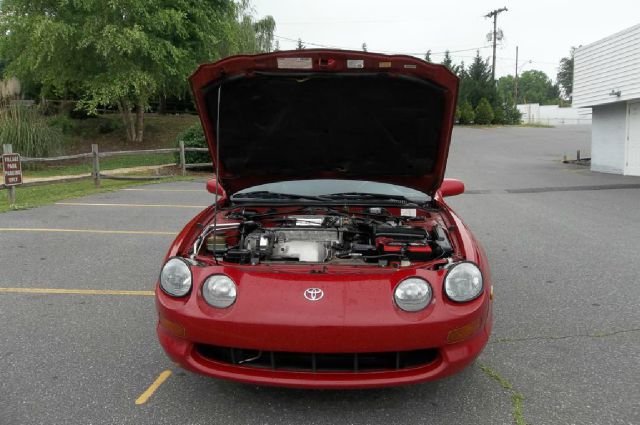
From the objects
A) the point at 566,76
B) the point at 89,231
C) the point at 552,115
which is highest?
the point at 566,76

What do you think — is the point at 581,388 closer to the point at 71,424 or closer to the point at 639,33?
the point at 71,424

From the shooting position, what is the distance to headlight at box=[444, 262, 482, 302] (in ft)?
8.91

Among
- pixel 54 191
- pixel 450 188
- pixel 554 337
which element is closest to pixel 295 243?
pixel 450 188

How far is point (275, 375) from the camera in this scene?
102 inches

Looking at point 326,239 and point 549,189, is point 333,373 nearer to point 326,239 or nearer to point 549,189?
point 326,239

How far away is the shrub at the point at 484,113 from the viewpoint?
4544cm

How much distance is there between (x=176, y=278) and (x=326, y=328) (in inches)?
35.4

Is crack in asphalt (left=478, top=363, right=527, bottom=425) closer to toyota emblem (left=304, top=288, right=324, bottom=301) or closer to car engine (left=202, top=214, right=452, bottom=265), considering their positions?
car engine (left=202, top=214, right=452, bottom=265)

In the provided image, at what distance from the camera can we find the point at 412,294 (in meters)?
2.69


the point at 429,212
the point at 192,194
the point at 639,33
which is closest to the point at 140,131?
the point at 192,194

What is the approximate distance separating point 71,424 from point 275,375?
3.60 feet

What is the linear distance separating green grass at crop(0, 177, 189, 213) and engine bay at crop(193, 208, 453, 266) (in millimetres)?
8008

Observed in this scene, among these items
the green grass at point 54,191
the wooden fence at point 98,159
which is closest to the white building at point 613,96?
the wooden fence at point 98,159

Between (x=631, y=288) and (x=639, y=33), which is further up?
(x=639, y=33)
